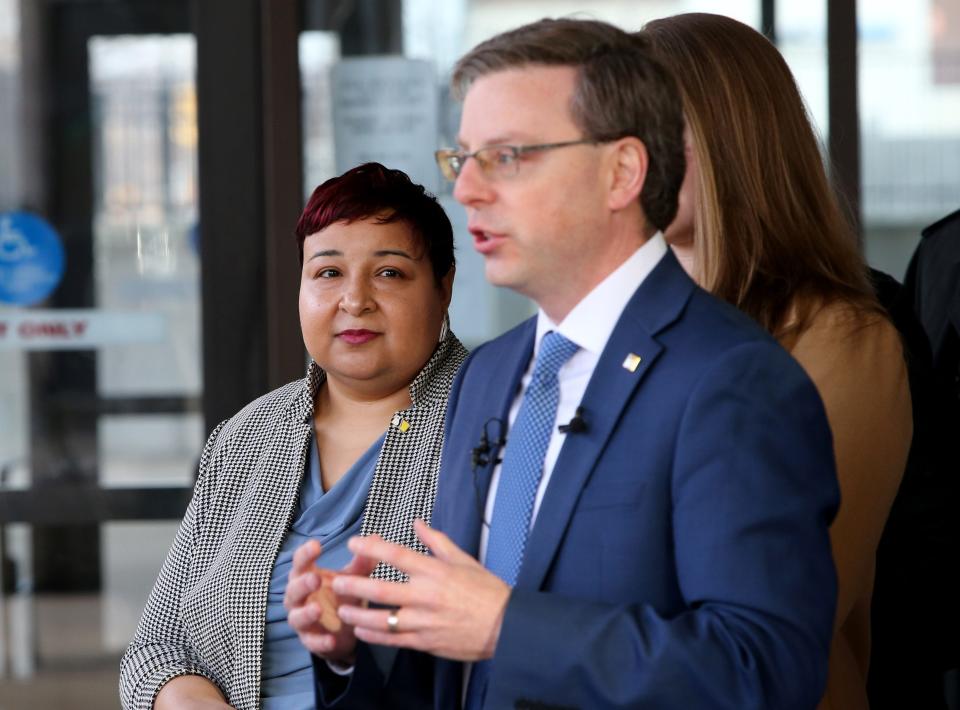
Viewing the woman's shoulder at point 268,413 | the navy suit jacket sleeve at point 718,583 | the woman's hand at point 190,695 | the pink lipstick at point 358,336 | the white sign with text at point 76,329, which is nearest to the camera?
the navy suit jacket sleeve at point 718,583

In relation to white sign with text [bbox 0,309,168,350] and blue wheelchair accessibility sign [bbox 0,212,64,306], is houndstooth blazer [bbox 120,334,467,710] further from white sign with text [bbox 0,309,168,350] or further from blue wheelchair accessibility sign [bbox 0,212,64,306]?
blue wheelchair accessibility sign [bbox 0,212,64,306]

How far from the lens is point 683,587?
157cm

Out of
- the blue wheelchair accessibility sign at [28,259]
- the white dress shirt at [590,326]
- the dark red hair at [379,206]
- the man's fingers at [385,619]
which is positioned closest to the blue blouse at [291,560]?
the dark red hair at [379,206]

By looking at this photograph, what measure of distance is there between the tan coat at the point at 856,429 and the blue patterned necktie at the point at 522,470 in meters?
0.50

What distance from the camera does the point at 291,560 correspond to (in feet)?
7.93

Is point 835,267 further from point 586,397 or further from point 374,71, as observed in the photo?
point 374,71

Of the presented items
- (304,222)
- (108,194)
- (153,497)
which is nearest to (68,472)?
(153,497)

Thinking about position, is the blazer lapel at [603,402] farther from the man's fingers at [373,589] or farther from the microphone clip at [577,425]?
the man's fingers at [373,589]

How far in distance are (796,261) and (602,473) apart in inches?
28.5

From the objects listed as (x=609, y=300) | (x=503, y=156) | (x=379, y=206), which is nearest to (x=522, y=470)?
(x=609, y=300)

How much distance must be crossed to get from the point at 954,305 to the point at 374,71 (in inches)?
83.4

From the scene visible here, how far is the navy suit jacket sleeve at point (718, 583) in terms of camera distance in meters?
1.50

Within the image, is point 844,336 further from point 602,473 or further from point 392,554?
point 392,554

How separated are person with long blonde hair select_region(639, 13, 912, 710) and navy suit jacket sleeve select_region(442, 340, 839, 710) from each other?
0.49 m
